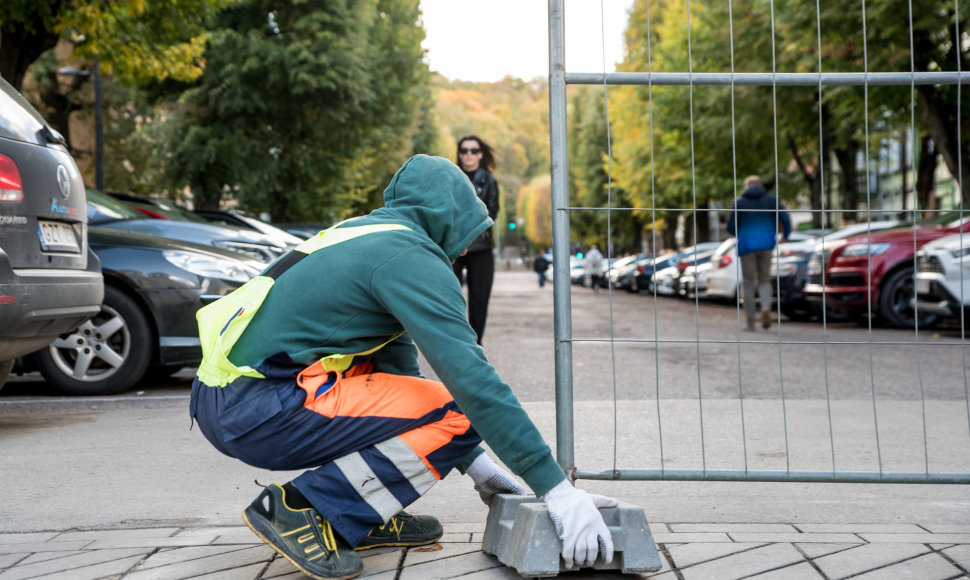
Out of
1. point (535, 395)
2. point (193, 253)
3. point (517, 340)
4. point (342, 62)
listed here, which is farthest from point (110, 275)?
point (342, 62)

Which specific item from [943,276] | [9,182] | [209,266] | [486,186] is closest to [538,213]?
[943,276]

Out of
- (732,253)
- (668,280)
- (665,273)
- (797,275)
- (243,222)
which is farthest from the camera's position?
(665,273)

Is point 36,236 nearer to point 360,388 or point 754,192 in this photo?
point 360,388

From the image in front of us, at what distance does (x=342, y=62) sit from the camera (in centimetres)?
2519

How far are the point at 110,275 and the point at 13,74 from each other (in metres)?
7.44

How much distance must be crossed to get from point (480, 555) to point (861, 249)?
35.0 feet

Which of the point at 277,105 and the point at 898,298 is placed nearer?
the point at 898,298

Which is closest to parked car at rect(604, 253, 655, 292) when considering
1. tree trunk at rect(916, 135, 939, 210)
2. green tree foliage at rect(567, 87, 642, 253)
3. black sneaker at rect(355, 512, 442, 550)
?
tree trunk at rect(916, 135, 939, 210)

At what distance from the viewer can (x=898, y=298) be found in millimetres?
12102

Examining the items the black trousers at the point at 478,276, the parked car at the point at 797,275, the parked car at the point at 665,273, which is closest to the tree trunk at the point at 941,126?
the parked car at the point at 797,275

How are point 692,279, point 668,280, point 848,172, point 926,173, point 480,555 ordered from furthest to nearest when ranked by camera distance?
point 926,173, point 848,172, point 668,280, point 692,279, point 480,555

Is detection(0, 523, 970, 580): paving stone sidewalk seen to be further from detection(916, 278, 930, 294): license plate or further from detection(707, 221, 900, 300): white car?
detection(707, 221, 900, 300): white car

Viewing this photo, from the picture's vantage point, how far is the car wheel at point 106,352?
22.8 ft

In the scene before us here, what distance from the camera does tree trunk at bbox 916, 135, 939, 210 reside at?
2601cm
